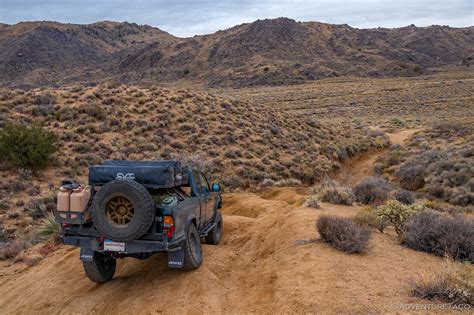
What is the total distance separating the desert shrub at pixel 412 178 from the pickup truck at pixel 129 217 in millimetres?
14280

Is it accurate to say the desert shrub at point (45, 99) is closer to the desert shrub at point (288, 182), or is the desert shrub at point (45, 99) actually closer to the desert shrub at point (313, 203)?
the desert shrub at point (288, 182)

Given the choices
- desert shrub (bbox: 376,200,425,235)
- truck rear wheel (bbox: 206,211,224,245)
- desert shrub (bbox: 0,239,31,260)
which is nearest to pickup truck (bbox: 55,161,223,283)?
truck rear wheel (bbox: 206,211,224,245)

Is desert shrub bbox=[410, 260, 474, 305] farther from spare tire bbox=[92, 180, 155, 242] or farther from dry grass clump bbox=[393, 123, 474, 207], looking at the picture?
dry grass clump bbox=[393, 123, 474, 207]

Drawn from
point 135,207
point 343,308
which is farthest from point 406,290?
point 135,207

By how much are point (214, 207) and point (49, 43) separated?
126710mm

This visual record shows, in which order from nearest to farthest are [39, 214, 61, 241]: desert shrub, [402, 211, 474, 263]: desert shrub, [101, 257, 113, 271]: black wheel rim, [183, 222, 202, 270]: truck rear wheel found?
[183, 222, 202, 270]: truck rear wheel < [402, 211, 474, 263]: desert shrub < [101, 257, 113, 271]: black wheel rim < [39, 214, 61, 241]: desert shrub

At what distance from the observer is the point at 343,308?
562cm

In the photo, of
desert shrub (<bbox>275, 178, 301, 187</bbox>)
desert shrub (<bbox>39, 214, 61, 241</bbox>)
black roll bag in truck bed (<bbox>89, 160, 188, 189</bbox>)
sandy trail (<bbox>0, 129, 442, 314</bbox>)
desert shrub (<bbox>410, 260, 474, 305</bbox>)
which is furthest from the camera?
desert shrub (<bbox>275, 178, 301, 187</bbox>)

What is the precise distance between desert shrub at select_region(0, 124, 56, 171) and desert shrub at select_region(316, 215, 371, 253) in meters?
12.3

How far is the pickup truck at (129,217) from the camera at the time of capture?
6664mm

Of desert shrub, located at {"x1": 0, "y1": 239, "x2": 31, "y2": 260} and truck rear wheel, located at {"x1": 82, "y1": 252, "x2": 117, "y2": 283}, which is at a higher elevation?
truck rear wheel, located at {"x1": 82, "y1": 252, "x2": 117, "y2": 283}

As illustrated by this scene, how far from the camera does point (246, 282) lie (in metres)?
7.35

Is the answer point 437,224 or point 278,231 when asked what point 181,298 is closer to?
point 278,231

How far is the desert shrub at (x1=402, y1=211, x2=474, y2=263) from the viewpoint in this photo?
7.65 meters
